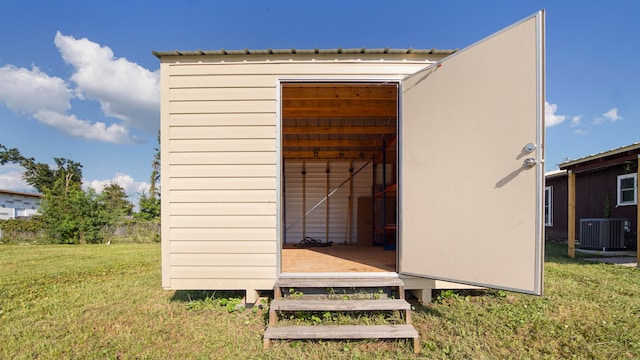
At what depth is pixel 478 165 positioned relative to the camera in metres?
2.47

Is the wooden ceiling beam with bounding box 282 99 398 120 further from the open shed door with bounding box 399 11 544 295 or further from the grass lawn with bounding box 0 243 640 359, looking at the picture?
the grass lawn with bounding box 0 243 640 359

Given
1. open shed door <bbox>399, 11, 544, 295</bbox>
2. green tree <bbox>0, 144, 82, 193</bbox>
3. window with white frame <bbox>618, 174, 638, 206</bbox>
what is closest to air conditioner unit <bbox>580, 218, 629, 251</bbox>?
window with white frame <bbox>618, 174, 638, 206</bbox>

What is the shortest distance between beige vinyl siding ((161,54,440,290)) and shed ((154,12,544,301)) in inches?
0.4

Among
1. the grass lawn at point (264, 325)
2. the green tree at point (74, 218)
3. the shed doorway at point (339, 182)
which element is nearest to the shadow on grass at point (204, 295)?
the grass lawn at point (264, 325)

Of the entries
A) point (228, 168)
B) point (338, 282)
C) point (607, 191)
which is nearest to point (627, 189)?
point (607, 191)

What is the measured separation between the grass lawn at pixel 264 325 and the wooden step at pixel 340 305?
28 centimetres

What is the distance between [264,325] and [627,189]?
10107 mm

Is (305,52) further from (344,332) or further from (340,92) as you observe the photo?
(344,332)

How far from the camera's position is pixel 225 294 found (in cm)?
351

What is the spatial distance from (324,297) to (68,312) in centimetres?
Result: 294

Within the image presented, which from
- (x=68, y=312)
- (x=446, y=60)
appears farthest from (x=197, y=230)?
(x=446, y=60)

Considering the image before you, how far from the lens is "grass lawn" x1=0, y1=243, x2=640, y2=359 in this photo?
7.38ft

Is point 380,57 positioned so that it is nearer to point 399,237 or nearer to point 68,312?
point 399,237

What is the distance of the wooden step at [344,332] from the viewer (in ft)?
7.50
